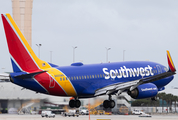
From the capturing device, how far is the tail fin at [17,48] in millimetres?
50875

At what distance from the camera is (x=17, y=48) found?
51.0 meters

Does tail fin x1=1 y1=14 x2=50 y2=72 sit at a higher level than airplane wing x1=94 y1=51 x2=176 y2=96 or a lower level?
higher

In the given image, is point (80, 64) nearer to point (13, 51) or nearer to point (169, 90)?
point (13, 51)

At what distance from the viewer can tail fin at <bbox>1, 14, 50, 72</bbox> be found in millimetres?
50875

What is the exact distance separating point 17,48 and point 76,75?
8.47 m

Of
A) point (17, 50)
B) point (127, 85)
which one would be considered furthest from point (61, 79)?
point (127, 85)

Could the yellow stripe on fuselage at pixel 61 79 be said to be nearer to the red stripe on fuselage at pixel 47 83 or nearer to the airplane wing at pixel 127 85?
the red stripe on fuselage at pixel 47 83

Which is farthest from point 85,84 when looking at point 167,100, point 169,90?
point 169,90

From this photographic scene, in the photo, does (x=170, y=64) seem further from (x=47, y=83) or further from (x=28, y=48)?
(x=28, y=48)

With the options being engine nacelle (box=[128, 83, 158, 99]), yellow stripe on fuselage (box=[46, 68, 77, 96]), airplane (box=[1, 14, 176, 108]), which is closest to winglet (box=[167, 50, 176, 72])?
airplane (box=[1, 14, 176, 108])

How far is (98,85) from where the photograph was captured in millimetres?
56156

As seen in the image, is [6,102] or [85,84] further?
[6,102]

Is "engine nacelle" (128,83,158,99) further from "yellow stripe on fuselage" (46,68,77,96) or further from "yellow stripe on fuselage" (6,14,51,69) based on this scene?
"yellow stripe on fuselage" (6,14,51,69)

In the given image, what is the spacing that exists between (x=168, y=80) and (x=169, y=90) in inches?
4020
